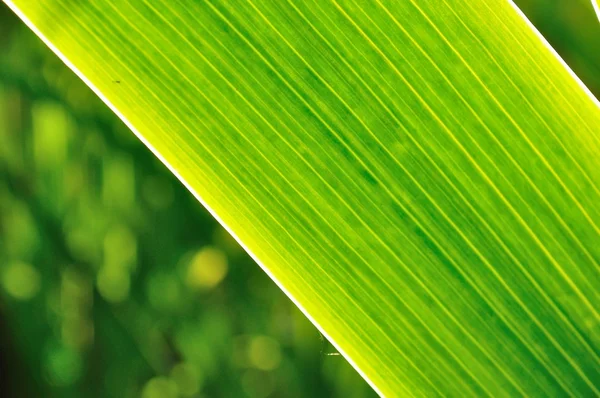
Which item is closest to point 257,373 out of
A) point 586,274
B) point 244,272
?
point 244,272

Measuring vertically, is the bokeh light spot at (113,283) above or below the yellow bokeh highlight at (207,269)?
below

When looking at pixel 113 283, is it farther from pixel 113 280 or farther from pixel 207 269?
pixel 207 269

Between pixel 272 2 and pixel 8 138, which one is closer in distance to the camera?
pixel 272 2

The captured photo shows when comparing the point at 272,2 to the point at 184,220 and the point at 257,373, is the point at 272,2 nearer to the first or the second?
the point at 184,220

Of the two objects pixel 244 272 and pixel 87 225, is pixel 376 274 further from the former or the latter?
pixel 87 225

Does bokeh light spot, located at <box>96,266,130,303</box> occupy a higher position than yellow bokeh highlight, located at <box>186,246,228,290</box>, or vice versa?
yellow bokeh highlight, located at <box>186,246,228,290</box>

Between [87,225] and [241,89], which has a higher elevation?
[241,89]

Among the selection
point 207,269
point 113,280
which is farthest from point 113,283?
point 207,269

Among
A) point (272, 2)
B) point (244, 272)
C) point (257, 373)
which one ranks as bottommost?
point (257, 373)
